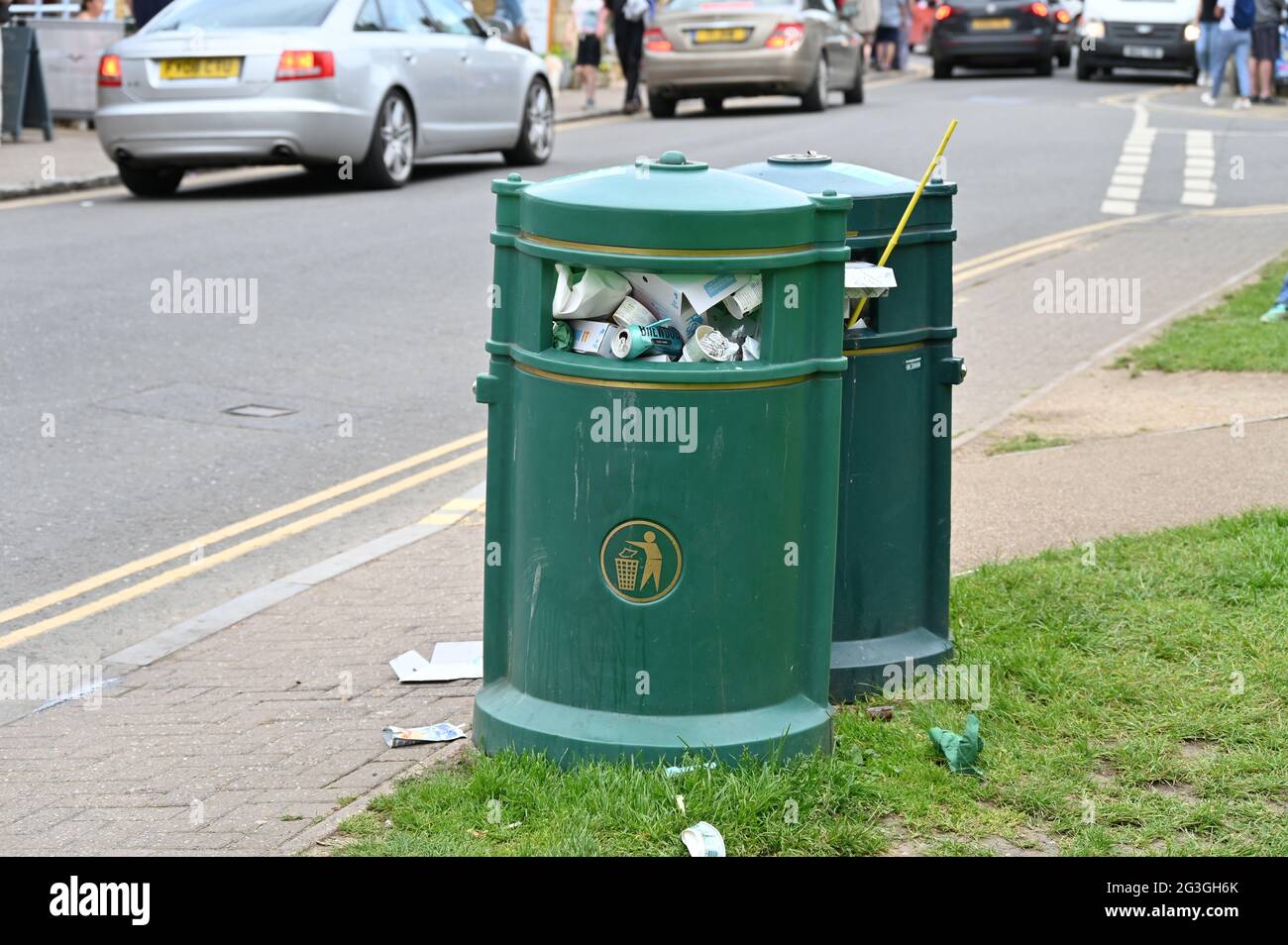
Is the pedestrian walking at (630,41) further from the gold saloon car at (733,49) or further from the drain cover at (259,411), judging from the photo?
the drain cover at (259,411)

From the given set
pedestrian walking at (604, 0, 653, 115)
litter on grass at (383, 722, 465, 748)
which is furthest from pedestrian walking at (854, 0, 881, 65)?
litter on grass at (383, 722, 465, 748)

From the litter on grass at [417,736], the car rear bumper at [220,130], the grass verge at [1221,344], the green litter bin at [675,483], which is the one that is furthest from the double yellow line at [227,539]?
the car rear bumper at [220,130]

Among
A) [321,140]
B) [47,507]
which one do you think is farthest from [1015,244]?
[47,507]

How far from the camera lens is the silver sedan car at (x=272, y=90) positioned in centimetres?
1480

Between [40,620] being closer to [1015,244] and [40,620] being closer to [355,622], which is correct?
[355,622]

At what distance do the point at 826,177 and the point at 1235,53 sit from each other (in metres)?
24.4

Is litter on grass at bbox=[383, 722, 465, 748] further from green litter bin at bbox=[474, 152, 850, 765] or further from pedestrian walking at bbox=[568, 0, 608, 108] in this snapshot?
pedestrian walking at bbox=[568, 0, 608, 108]

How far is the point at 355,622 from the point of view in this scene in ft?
20.1

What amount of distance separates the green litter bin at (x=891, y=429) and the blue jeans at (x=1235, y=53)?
78.3ft

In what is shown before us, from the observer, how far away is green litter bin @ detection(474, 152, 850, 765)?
167 inches

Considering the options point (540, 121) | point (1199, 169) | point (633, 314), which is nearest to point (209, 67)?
point (540, 121)

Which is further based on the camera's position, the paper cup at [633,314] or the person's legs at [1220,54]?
the person's legs at [1220,54]

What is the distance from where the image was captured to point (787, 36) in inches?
949
